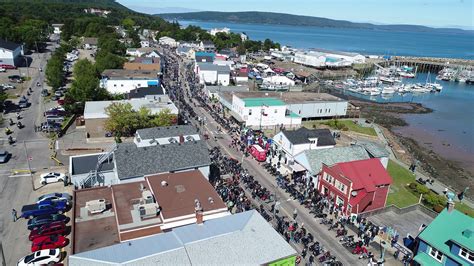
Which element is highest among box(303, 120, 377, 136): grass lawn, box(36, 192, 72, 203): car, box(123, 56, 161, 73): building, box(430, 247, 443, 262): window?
box(123, 56, 161, 73): building

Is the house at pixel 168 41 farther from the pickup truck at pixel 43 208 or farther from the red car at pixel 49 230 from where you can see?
the red car at pixel 49 230

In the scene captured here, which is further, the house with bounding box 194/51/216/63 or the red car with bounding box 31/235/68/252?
the house with bounding box 194/51/216/63

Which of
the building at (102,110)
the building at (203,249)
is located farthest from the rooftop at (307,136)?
the building at (203,249)

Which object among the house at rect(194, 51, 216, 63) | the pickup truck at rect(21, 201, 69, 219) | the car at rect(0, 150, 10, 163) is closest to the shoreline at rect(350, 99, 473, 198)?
the house at rect(194, 51, 216, 63)

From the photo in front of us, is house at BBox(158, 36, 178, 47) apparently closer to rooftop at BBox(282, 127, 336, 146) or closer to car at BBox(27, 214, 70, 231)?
rooftop at BBox(282, 127, 336, 146)

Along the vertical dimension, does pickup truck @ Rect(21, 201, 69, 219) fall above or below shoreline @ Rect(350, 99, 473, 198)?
above
